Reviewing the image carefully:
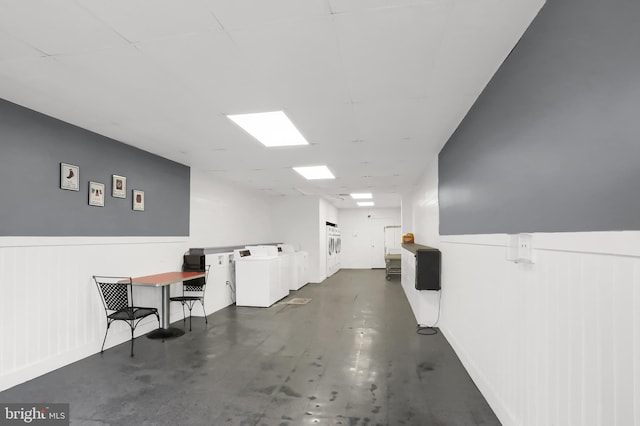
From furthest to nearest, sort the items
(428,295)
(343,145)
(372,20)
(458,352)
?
(428,295) → (343,145) → (458,352) → (372,20)

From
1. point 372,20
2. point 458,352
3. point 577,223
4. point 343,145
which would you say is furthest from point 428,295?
point 372,20

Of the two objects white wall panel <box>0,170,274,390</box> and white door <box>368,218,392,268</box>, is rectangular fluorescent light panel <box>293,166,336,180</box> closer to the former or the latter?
white wall panel <box>0,170,274,390</box>

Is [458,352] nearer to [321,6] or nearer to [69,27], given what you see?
[321,6]

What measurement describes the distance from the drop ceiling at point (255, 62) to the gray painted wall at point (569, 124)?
25cm

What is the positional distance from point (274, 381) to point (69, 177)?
10.1ft

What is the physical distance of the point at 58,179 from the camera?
3449mm

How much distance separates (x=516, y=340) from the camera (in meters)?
2.13

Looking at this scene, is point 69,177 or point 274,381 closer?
point 274,381

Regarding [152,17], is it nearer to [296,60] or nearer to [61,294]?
[296,60]

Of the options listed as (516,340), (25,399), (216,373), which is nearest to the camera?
(516,340)

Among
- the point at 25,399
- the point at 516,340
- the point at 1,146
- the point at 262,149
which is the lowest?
the point at 25,399

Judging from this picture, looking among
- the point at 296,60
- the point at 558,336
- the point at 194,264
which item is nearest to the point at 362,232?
the point at 194,264

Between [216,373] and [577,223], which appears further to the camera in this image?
[216,373]

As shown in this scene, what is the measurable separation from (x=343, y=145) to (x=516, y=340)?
2960 mm
